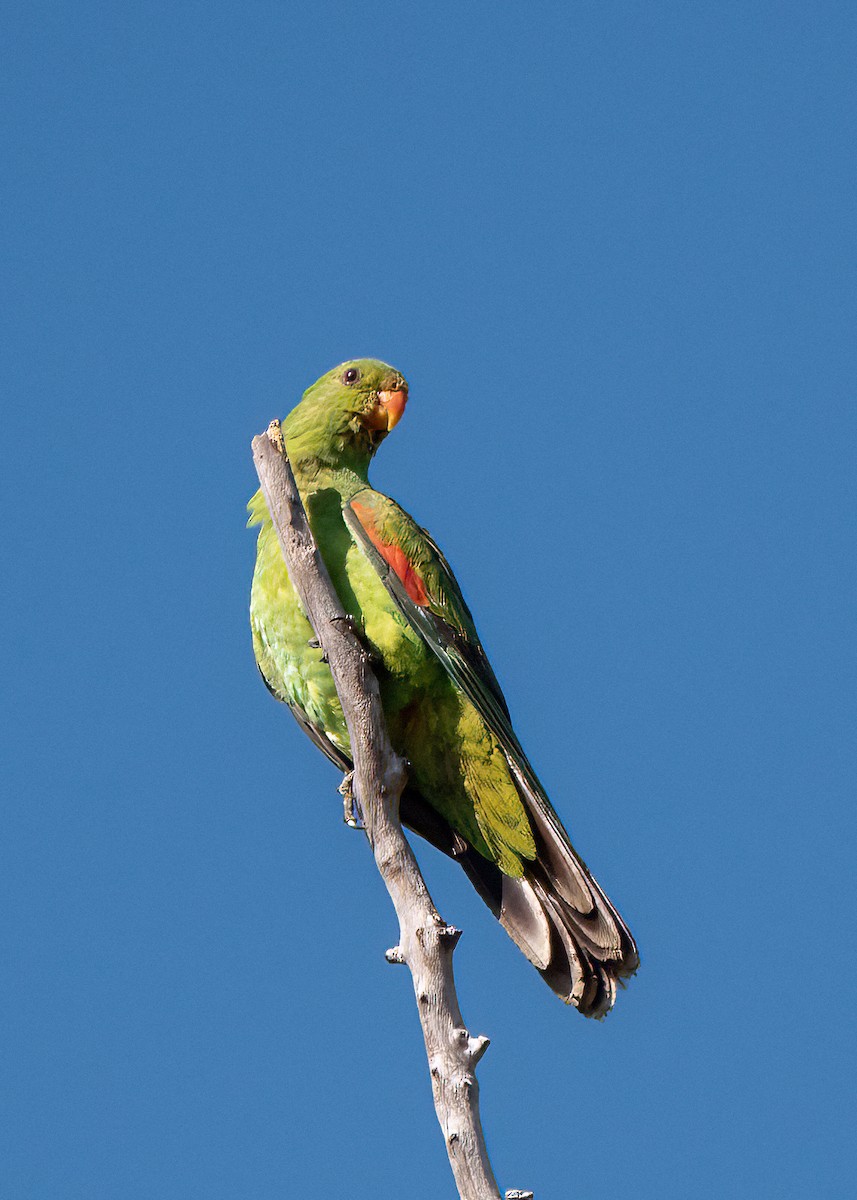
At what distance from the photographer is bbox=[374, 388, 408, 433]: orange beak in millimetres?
6895

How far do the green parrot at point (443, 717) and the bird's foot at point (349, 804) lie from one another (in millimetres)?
414

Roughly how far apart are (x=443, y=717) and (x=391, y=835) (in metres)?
1.01

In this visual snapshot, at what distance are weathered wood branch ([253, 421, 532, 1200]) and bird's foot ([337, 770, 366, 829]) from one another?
394 millimetres

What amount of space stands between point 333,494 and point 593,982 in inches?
102

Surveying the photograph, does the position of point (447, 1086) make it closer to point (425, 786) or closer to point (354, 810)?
point (354, 810)

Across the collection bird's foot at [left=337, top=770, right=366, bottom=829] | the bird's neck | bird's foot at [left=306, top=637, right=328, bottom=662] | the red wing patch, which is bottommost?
bird's foot at [left=337, top=770, right=366, bottom=829]

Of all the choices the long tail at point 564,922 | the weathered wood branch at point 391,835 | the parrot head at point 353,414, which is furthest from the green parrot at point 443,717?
the weathered wood branch at point 391,835

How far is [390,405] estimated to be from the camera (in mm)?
6895

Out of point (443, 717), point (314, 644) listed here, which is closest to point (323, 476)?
point (314, 644)

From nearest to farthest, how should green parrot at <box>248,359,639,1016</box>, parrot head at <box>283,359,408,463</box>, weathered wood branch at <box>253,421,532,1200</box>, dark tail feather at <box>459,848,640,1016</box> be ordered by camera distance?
weathered wood branch at <box>253,421,532,1200</box>
dark tail feather at <box>459,848,640,1016</box>
green parrot at <box>248,359,639,1016</box>
parrot head at <box>283,359,408,463</box>

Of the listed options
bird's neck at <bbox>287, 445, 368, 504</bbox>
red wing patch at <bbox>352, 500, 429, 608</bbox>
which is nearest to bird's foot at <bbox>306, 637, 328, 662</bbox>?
red wing patch at <bbox>352, 500, 429, 608</bbox>

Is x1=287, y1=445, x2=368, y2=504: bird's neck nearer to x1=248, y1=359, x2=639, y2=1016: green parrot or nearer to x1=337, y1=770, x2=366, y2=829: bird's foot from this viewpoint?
x1=248, y1=359, x2=639, y2=1016: green parrot

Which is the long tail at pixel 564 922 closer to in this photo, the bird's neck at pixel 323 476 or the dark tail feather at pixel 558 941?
the dark tail feather at pixel 558 941

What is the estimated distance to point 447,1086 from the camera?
14.9 ft
